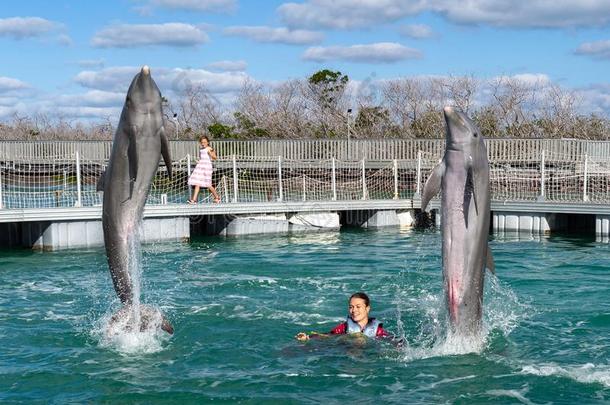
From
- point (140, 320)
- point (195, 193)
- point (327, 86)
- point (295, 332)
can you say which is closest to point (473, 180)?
point (295, 332)

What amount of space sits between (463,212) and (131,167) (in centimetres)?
341

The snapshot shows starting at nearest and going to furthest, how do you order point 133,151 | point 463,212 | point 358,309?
1. point 133,151
2. point 463,212
3. point 358,309

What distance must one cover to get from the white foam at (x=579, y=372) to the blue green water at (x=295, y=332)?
2 centimetres

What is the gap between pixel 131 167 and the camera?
9.54 metres

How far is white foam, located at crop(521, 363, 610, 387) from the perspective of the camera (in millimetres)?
9992

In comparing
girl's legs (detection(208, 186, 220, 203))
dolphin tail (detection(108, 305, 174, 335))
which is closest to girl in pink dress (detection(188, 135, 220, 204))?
girl's legs (detection(208, 186, 220, 203))

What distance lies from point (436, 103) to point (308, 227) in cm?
3581

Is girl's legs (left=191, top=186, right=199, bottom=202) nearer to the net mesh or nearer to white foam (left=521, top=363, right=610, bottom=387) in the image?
the net mesh

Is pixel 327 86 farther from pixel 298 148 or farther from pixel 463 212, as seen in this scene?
pixel 463 212

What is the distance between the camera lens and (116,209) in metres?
10.2

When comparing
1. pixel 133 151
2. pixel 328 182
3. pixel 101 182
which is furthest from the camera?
pixel 328 182

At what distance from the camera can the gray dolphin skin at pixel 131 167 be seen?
929 cm

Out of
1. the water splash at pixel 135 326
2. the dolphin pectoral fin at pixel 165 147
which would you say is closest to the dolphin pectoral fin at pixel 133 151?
the dolphin pectoral fin at pixel 165 147

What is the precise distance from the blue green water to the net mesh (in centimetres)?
383
